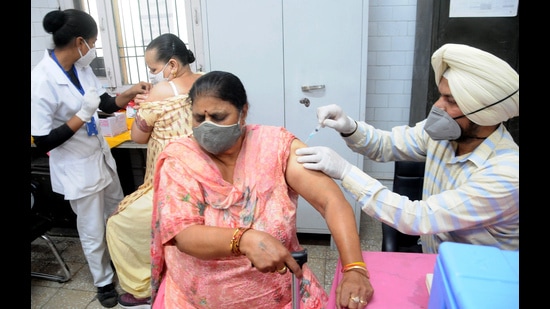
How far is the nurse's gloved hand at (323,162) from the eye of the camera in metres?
1.36

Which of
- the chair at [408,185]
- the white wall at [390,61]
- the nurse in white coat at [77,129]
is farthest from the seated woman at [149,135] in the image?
the white wall at [390,61]

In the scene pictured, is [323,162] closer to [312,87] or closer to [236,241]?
[236,241]

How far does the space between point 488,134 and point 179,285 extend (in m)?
1.18

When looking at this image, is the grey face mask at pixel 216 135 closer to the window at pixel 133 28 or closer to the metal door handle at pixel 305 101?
the metal door handle at pixel 305 101

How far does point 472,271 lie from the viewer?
73 cm

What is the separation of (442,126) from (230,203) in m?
0.77

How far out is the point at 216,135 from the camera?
Result: 1300mm

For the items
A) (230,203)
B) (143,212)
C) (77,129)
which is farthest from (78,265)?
(230,203)

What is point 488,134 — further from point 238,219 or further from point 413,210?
point 238,219

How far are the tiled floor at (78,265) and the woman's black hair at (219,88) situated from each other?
168 centimetres

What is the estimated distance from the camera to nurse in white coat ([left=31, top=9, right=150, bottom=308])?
2139 mm

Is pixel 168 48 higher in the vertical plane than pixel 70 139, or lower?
higher
